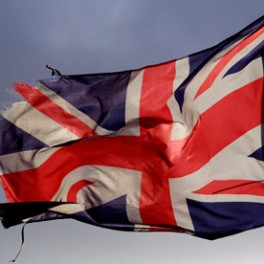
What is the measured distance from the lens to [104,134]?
47.1ft

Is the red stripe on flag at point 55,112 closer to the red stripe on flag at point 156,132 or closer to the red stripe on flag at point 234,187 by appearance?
the red stripe on flag at point 156,132

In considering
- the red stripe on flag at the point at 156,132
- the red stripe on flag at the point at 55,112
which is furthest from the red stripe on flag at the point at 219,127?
the red stripe on flag at the point at 55,112

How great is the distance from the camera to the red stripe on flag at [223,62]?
44.4ft

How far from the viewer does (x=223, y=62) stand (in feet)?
44.9

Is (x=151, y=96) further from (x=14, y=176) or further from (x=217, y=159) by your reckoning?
(x=14, y=176)

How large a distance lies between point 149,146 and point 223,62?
225 cm

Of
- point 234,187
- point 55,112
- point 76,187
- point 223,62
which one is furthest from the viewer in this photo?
point 55,112

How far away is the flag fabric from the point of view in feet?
43.3

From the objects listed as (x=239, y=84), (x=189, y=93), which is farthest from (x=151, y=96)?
(x=239, y=84)

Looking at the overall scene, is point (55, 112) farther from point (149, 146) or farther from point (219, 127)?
point (219, 127)

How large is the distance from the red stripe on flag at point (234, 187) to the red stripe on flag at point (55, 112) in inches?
108

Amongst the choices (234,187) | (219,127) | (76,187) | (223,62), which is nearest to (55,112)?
(76,187)

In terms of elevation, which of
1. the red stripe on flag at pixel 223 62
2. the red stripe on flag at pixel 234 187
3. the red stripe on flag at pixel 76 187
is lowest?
the red stripe on flag at pixel 76 187

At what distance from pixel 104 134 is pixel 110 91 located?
2.96 ft
